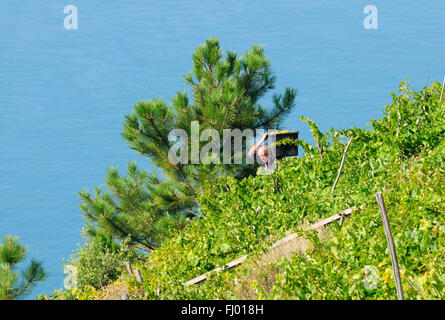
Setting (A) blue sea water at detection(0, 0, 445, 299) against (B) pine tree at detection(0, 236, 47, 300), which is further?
(A) blue sea water at detection(0, 0, 445, 299)

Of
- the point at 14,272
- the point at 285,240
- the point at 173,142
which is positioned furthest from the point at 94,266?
the point at 285,240

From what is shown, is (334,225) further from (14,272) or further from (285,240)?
(14,272)

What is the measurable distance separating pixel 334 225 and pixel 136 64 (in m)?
16.8

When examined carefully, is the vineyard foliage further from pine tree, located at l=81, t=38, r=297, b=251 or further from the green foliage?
pine tree, located at l=81, t=38, r=297, b=251

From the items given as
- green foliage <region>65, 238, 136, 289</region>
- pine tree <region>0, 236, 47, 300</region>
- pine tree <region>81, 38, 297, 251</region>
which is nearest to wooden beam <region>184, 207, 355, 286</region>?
pine tree <region>0, 236, 47, 300</region>

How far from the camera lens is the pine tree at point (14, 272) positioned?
17.1 feet

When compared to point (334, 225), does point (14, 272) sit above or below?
below

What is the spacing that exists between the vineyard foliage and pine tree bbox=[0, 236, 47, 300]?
1.19m

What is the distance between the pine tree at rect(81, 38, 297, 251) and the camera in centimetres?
772

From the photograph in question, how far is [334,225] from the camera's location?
148 inches

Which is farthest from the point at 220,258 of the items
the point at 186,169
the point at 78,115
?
the point at 78,115
